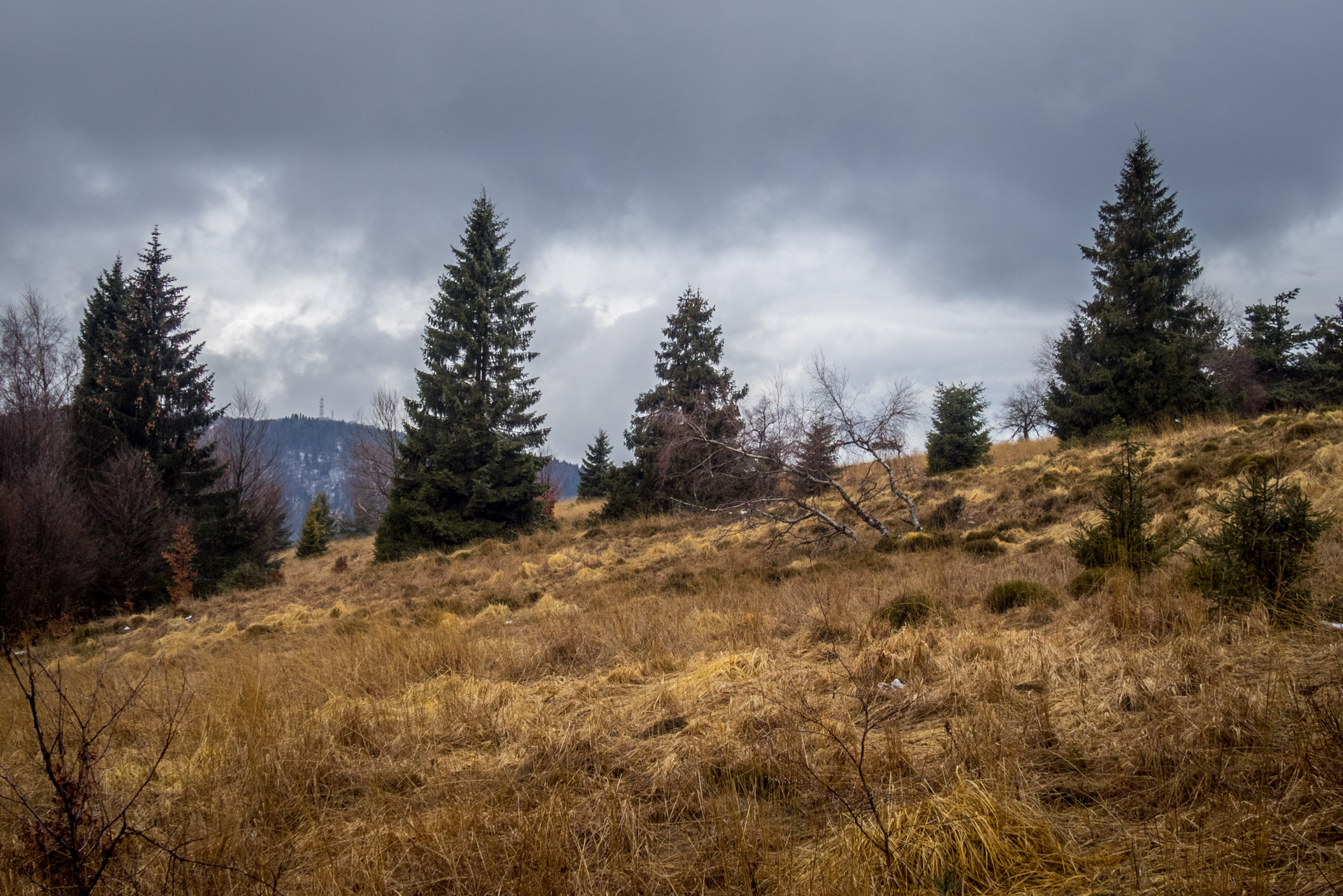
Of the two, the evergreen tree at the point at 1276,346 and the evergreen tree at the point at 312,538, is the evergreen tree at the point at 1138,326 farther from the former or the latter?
the evergreen tree at the point at 312,538

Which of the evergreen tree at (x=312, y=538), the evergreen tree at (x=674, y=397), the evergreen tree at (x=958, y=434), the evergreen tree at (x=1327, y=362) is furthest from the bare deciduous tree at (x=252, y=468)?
the evergreen tree at (x=1327, y=362)

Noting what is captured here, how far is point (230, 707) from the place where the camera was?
174 inches

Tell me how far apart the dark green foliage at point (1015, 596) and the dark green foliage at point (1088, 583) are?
0.25 m

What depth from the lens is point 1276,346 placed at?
25.2 meters

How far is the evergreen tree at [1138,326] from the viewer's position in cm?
1816

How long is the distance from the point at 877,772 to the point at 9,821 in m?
4.44

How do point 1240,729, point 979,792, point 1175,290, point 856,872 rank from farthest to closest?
1. point 1175,290
2. point 1240,729
3. point 979,792
4. point 856,872

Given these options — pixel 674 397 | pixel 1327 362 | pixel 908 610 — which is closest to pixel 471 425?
pixel 674 397

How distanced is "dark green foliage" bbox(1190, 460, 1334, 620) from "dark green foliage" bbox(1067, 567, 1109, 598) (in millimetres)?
1090

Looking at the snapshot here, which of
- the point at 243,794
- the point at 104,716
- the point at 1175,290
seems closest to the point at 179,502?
the point at 104,716

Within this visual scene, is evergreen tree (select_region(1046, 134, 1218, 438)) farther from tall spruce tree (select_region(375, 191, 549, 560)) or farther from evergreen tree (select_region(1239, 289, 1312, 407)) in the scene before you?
tall spruce tree (select_region(375, 191, 549, 560))

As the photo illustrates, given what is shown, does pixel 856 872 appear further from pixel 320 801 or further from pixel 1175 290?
pixel 1175 290

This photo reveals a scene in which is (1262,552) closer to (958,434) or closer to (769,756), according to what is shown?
(769,756)

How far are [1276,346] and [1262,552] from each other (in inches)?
1179
